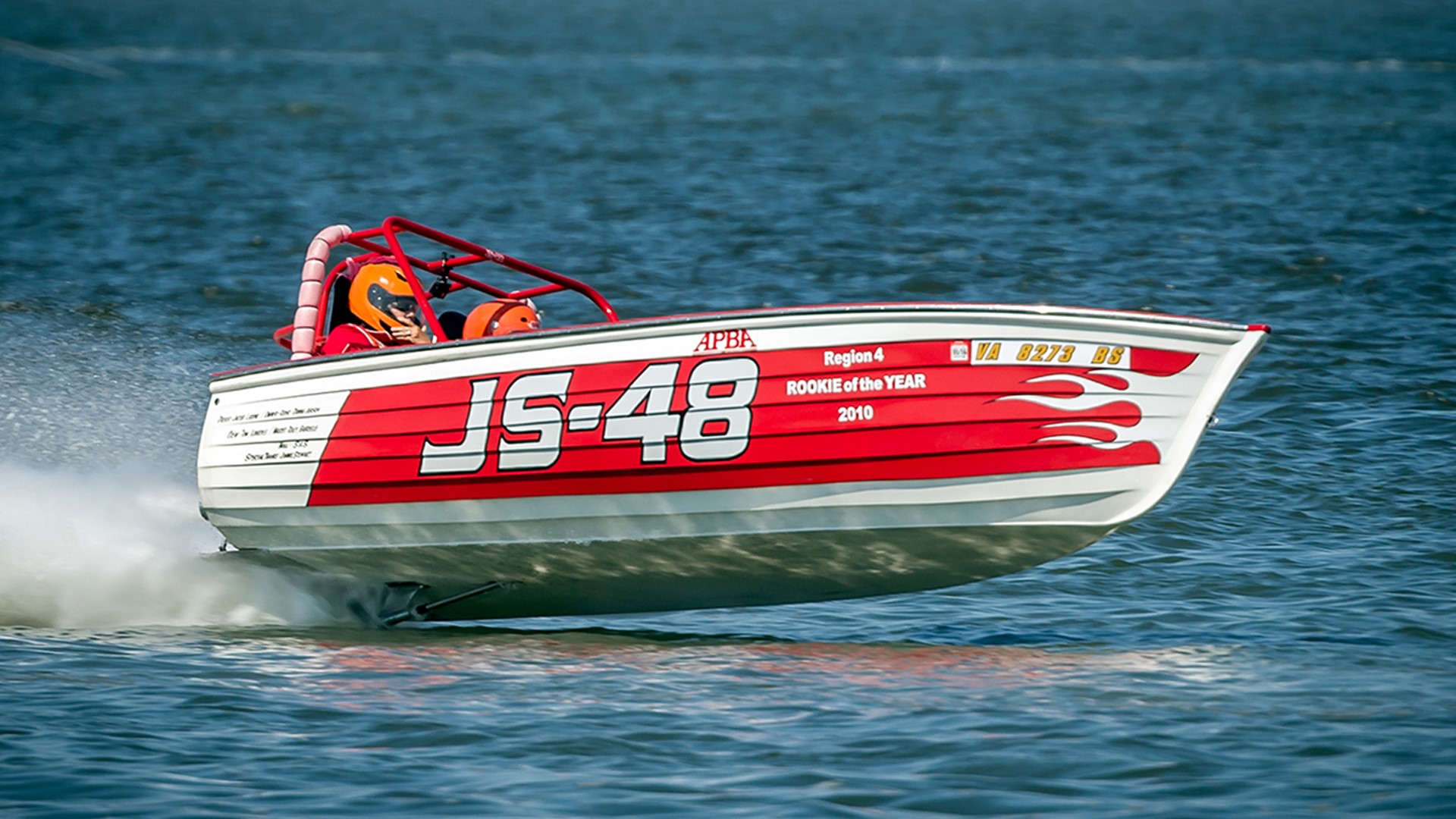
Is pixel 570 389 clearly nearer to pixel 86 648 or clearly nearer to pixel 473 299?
pixel 86 648

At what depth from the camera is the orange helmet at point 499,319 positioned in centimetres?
966

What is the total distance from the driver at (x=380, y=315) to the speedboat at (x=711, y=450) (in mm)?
101

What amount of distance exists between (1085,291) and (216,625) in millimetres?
11609

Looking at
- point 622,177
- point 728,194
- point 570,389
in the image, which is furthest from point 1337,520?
point 622,177

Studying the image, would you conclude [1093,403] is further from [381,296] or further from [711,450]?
[381,296]

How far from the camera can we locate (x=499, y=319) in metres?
9.72

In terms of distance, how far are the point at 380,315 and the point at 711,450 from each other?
7.93 ft

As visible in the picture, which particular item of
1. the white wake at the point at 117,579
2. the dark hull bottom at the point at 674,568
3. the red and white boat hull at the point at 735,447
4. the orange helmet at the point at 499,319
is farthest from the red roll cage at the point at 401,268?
the white wake at the point at 117,579

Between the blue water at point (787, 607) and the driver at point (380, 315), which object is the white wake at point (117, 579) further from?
the driver at point (380, 315)

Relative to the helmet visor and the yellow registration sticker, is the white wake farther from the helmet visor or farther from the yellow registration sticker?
the yellow registration sticker

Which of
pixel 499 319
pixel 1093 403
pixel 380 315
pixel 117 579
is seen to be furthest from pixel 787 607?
pixel 117 579

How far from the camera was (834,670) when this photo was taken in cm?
889

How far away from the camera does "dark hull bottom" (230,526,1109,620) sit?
891 cm

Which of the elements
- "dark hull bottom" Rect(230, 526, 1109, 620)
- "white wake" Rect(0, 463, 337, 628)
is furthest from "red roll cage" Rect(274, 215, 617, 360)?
"white wake" Rect(0, 463, 337, 628)
